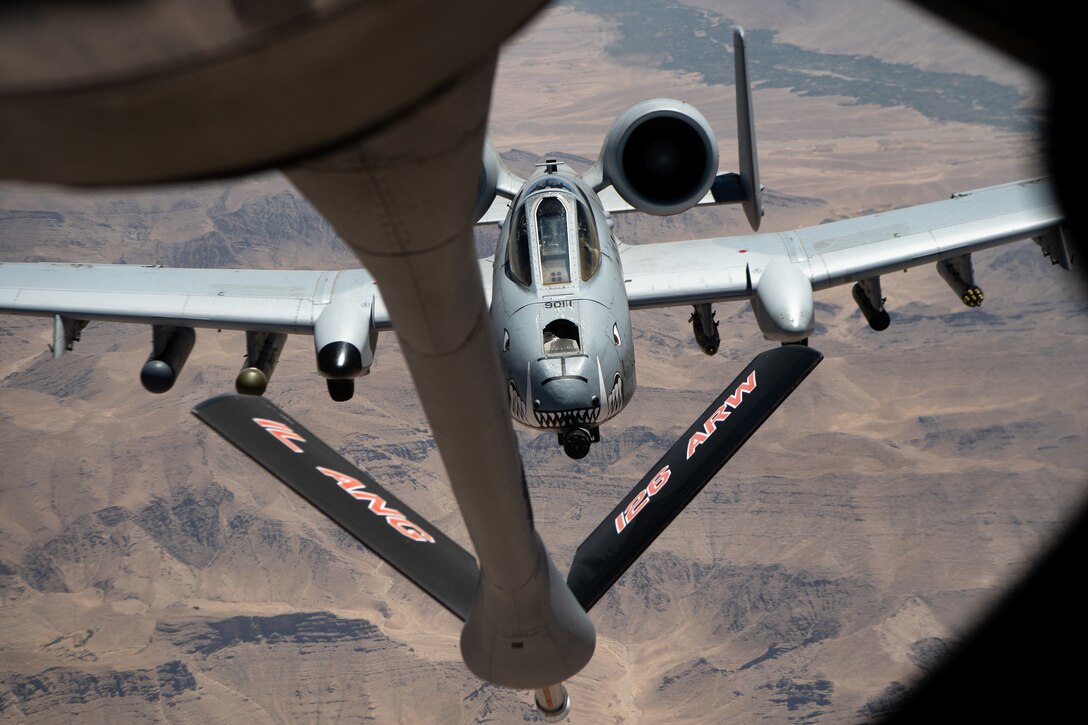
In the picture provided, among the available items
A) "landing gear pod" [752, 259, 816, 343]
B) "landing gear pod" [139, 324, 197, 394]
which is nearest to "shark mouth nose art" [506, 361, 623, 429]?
"landing gear pod" [752, 259, 816, 343]

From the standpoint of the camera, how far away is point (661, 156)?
1800cm

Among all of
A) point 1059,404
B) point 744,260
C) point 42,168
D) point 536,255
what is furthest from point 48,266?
point 1059,404

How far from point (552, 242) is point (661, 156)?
370 cm

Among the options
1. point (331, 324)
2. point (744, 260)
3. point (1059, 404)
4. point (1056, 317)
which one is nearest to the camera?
point (331, 324)

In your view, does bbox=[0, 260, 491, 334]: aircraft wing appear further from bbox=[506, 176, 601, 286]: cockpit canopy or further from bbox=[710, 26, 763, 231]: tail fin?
bbox=[710, 26, 763, 231]: tail fin

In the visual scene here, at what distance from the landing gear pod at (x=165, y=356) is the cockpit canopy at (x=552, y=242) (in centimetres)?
699

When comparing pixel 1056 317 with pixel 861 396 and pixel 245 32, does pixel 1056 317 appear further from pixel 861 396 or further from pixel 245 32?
pixel 245 32

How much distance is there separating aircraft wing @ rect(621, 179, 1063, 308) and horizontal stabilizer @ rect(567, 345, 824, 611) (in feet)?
28.7

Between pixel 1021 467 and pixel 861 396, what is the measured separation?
1586cm

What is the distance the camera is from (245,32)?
73.2 inches

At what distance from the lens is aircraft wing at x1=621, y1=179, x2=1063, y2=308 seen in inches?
730

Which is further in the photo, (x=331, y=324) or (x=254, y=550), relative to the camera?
(x=254, y=550)

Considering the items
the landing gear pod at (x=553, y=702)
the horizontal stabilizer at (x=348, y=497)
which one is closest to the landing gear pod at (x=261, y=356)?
the landing gear pod at (x=553, y=702)

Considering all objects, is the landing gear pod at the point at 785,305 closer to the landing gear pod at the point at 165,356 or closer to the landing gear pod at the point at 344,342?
the landing gear pod at the point at 344,342
